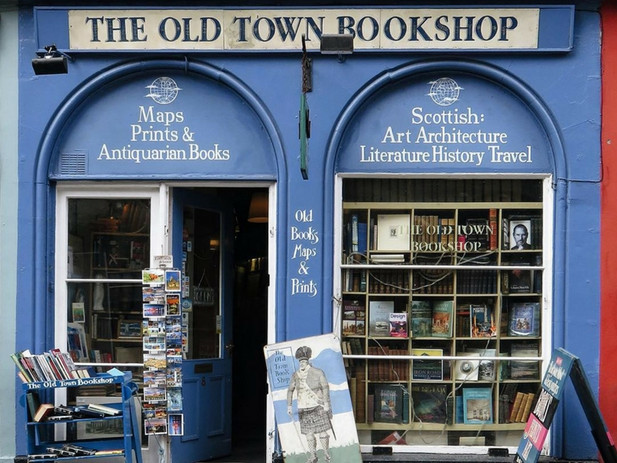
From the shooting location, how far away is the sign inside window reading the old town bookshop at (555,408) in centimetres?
756

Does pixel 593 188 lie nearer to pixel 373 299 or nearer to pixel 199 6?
pixel 373 299

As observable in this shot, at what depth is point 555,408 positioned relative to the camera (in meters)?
7.58

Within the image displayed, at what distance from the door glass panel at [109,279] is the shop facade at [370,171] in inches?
1.6

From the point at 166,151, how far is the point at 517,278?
338 centimetres

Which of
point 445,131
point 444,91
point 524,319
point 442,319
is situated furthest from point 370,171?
point 524,319

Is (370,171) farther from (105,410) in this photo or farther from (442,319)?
(105,410)

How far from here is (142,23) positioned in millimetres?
8672

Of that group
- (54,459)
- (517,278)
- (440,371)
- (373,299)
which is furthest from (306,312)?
(54,459)

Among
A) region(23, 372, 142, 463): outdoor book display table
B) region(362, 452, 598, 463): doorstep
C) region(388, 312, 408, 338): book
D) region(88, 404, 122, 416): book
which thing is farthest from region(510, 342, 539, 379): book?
region(88, 404, 122, 416): book

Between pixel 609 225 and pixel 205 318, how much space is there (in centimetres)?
390

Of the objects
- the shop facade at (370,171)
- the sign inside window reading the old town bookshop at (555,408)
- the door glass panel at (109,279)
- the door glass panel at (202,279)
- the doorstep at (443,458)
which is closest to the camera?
the sign inside window reading the old town bookshop at (555,408)

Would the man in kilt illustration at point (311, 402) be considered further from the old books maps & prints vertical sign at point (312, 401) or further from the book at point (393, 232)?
the book at point (393, 232)

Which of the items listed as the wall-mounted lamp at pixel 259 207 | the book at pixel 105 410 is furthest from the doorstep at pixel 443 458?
the wall-mounted lamp at pixel 259 207

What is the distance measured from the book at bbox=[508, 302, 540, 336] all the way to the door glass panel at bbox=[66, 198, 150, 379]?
337cm
